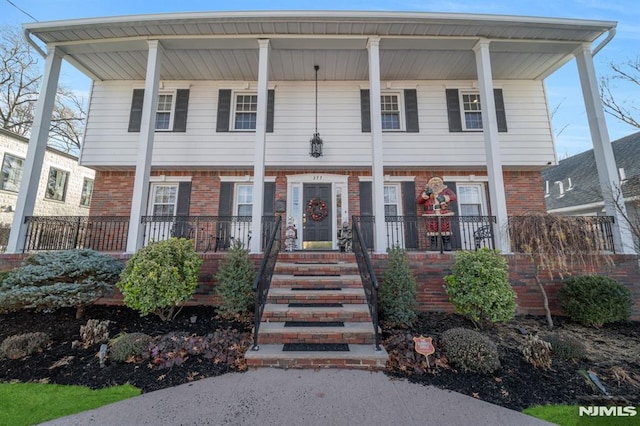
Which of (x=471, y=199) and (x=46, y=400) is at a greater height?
(x=471, y=199)

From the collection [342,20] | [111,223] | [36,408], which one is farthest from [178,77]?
[36,408]

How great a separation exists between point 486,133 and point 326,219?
15.2 ft

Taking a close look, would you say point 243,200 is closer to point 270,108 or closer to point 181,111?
point 270,108

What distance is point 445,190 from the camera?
732 cm

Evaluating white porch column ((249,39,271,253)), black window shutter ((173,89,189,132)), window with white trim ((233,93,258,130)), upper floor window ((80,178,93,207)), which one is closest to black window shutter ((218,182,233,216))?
window with white trim ((233,93,258,130))

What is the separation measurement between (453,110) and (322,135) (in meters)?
3.99

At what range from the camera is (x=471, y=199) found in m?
8.38

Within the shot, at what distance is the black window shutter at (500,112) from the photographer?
26.0ft

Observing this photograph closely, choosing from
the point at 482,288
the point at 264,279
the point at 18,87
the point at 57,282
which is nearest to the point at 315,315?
the point at 264,279

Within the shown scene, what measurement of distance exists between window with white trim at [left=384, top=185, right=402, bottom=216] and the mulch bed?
4.05 metres

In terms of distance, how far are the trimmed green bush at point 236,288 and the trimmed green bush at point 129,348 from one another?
49.4 inches

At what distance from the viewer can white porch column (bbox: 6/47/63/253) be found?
20.3 feet

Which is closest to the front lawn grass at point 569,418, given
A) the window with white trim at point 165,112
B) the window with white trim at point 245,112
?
the window with white trim at point 245,112

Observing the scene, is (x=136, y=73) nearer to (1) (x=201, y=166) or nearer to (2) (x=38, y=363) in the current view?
(1) (x=201, y=166)
